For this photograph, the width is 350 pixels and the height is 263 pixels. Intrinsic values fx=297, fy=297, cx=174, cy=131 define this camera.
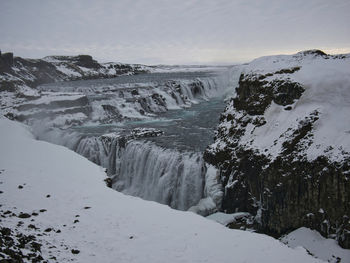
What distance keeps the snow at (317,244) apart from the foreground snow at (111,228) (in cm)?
210

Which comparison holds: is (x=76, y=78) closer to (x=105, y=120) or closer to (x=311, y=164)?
(x=105, y=120)

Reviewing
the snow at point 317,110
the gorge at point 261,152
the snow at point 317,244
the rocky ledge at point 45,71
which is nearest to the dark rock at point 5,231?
the gorge at point 261,152

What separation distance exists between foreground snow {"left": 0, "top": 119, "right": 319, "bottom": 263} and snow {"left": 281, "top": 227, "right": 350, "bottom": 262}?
2.10 meters

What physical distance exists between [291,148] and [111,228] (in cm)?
822

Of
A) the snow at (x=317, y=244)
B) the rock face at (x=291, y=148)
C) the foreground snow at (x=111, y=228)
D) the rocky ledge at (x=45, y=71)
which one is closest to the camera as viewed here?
the foreground snow at (x=111, y=228)

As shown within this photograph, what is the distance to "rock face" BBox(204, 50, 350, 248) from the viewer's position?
1087cm

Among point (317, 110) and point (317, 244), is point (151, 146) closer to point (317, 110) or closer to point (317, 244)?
point (317, 110)

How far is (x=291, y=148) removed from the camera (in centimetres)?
1284

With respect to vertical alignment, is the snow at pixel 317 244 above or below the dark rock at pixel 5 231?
below

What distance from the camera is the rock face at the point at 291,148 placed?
10.9 metres

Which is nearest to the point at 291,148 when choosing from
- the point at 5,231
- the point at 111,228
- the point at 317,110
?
the point at 317,110

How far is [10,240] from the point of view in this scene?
267 inches

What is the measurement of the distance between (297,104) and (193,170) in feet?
22.0

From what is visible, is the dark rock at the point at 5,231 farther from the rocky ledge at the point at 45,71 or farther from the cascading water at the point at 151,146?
the rocky ledge at the point at 45,71
